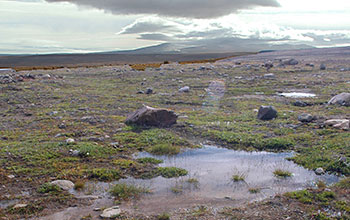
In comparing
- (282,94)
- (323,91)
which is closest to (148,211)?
(282,94)

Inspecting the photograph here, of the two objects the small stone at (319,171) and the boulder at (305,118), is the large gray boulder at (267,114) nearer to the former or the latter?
the boulder at (305,118)

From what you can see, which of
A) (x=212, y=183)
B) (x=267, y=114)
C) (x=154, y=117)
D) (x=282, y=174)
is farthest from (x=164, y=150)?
(x=267, y=114)

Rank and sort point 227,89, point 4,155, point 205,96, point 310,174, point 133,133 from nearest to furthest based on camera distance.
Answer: point 310,174 → point 4,155 → point 133,133 → point 205,96 → point 227,89

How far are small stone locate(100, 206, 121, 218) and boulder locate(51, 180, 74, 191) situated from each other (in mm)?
1557

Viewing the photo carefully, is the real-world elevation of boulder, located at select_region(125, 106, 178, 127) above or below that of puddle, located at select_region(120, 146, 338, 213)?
above

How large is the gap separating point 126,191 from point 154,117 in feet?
17.3

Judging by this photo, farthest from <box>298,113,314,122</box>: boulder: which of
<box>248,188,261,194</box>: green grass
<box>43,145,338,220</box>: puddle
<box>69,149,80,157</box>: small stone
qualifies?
<box>69,149,80,157</box>: small stone

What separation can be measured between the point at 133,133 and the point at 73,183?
4.04 meters

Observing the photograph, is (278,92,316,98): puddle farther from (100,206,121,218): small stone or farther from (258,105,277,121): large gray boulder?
(100,206,121,218): small stone

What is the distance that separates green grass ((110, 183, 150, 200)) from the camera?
23.2 ft

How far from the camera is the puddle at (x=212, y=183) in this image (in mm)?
6789

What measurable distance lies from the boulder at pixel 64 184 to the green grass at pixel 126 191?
3.43ft

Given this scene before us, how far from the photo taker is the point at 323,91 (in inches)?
805

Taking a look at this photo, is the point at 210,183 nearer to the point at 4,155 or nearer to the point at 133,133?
the point at 133,133
